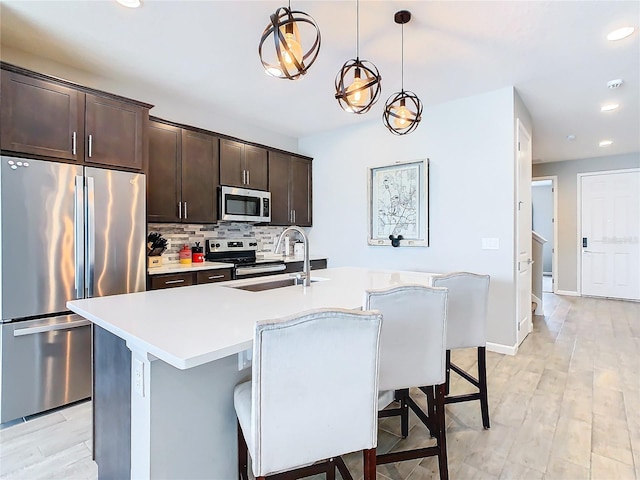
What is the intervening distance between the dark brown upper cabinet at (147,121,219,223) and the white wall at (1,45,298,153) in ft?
1.11

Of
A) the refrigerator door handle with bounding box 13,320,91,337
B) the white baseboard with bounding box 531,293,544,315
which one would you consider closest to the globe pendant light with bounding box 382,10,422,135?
the refrigerator door handle with bounding box 13,320,91,337

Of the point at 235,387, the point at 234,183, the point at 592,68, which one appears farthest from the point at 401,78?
the point at 235,387

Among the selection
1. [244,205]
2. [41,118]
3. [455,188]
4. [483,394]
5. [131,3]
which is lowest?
[483,394]

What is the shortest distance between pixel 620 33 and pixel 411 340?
280cm

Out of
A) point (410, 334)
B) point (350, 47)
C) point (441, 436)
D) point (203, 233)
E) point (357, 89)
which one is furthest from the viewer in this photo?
point (203, 233)

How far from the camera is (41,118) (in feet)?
7.82

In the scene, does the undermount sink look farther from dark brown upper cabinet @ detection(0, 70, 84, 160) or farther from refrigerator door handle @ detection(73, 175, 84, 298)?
dark brown upper cabinet @ detection(0, 70, 84, 160)

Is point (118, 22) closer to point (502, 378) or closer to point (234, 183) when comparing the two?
point (234, 183)

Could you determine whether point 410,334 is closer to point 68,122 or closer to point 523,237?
point 68,122

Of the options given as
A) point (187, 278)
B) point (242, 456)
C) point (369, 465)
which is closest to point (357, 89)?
point (369, 465)

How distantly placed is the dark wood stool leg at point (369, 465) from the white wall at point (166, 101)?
139 inches

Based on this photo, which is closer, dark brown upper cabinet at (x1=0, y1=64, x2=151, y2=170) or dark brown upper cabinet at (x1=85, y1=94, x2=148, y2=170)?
dark brown upper cabinet at (x1=0, y1=64, x2=151, y2=170)

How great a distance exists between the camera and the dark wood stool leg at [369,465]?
48.3 inches

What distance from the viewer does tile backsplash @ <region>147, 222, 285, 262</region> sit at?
376cm
